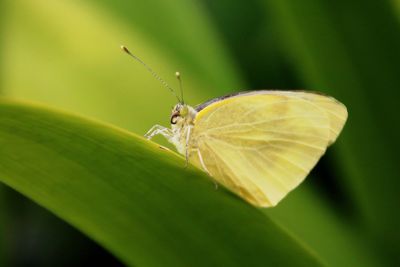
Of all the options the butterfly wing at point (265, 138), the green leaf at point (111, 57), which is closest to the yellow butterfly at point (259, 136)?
the butterfly wing at point (265, 138)

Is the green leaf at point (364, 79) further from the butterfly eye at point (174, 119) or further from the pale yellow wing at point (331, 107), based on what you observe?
the butterfly eye at point (174, 119)

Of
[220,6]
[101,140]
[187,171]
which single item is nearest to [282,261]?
[187,171]

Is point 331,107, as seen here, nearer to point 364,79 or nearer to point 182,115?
point 364,79

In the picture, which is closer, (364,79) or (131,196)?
(131,196)

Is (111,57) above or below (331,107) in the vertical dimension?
above

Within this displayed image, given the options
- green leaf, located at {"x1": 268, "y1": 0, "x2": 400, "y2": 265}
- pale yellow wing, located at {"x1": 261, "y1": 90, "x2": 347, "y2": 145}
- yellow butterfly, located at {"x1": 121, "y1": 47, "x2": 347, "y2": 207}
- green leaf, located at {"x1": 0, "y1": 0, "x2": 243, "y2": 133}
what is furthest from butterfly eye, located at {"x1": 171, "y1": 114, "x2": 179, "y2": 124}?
green leaf, located at {"x1": 268, "y1": 0, "x2": 400, "y2": 265}

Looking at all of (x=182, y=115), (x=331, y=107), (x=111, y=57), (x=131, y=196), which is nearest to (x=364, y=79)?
(x=331, y=107)

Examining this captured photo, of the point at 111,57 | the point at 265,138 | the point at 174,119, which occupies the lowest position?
the point at 265,138
